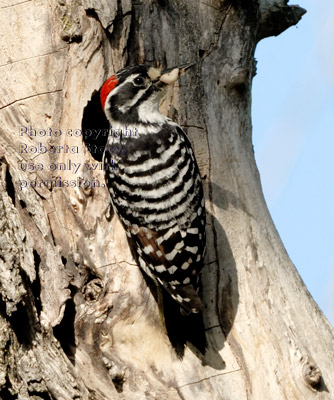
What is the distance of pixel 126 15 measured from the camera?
4453mm

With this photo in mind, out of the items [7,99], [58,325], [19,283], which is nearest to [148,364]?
[58,325]

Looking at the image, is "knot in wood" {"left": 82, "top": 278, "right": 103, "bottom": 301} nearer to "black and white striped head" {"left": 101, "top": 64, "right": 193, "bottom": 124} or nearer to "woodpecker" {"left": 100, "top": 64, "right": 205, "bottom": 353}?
"woodpecker" {"left": 100, "top": 64, "right": 205, "bottom": 353}

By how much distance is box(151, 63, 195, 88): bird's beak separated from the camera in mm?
4316

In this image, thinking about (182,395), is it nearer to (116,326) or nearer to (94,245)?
(116,326)

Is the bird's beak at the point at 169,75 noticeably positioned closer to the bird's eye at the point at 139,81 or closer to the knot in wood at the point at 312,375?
the bird's eye at the point at 139,81

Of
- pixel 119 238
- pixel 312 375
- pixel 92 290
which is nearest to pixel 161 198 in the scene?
pixel 119 238

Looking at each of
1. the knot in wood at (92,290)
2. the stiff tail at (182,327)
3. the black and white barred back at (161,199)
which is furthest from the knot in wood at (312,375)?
the knot in wood at (92,290)

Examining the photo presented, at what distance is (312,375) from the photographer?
409cm

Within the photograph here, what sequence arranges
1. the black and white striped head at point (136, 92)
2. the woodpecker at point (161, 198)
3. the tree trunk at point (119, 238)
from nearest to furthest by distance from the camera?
the tree trunk at point (119, 238) → the woodpecker at point (161, 198) → the black and white striped head at point (136, 92)

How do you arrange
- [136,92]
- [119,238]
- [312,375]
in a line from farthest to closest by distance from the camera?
[136,92], [119,238], [312,375]

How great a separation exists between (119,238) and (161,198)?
376 mm

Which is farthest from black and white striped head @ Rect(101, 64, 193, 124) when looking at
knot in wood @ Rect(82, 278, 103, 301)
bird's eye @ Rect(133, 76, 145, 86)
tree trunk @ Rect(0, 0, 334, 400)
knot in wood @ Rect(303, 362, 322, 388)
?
knot in wood @ Rect(303, 362, 322, 388)

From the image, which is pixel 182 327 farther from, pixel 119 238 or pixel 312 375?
pixel 312 375

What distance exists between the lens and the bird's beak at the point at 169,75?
4316 millimetres
